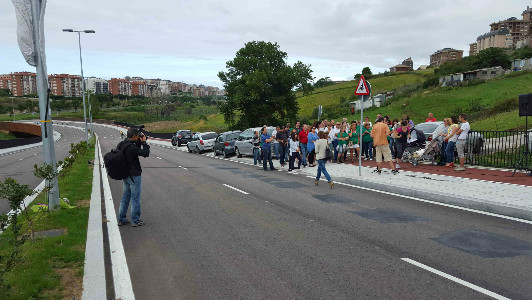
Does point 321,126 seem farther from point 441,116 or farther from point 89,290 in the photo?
point 441,116

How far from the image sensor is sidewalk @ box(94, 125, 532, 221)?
809 centimetres

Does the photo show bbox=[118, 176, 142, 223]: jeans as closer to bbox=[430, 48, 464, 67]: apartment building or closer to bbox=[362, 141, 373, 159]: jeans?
bbox=[362, 141, 373, 159]: jeans

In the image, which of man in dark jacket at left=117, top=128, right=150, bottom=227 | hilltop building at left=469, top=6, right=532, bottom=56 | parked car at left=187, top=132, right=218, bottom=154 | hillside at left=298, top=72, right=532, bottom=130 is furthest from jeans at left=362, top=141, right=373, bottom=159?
hilltop building at left=469, top=6, right=532, bottom=56

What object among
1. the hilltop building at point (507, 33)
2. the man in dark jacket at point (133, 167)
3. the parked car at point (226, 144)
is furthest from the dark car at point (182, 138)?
the hilltop building at point (507, 33)

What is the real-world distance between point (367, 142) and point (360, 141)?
4764mm

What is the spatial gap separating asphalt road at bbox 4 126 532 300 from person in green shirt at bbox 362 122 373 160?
754cm

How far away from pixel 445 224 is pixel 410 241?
4.67ft

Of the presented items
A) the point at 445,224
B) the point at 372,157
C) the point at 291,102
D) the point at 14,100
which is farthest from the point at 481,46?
the point at 14,100

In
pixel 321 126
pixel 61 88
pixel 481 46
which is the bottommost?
pixel 321 126

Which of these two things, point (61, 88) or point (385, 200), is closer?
point (385, 200)

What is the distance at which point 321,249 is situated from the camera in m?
5.85

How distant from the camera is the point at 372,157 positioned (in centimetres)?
1786

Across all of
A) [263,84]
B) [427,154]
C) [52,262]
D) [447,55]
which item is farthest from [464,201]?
[447,55]

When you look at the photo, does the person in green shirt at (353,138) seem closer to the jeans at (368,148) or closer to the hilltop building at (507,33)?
the jeans at (368,148)
